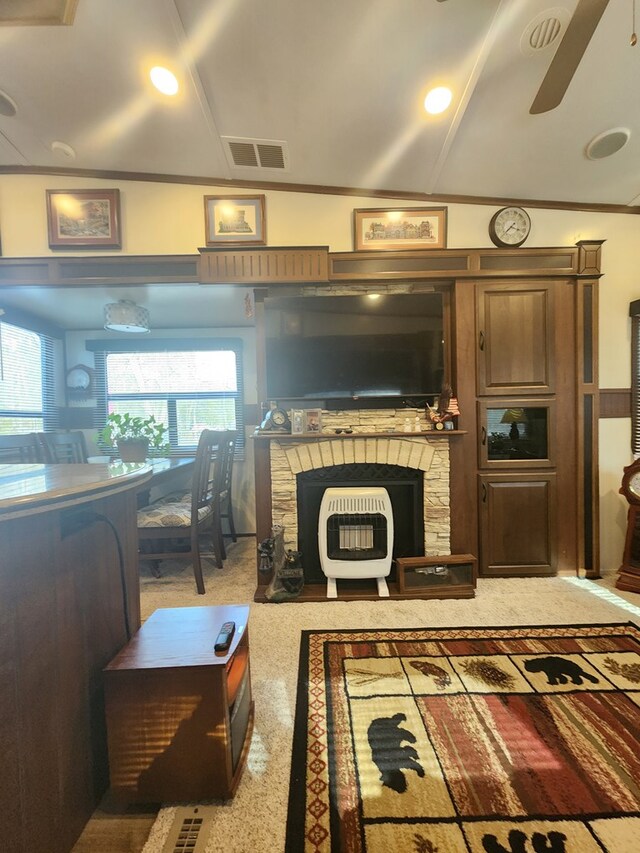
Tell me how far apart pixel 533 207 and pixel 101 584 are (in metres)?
3.36

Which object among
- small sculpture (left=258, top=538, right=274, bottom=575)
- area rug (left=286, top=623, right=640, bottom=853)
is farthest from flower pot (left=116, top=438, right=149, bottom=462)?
area rug (left=286, top=623, right=640, bottom=853)

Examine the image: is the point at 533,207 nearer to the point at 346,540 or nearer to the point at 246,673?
the point at 346,540

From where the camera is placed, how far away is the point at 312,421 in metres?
2.40

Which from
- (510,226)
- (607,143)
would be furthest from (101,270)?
(607,143)

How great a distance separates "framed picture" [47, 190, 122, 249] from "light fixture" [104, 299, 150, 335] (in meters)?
0.50

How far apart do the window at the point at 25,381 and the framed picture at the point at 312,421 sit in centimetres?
280

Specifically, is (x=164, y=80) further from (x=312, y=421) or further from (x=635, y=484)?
(x=635, y=484)

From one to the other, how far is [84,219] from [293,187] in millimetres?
1461

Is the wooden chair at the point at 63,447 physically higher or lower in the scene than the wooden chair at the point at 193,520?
higher

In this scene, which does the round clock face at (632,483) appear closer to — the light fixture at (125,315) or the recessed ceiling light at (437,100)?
the recessed ceiling light at (437,100)

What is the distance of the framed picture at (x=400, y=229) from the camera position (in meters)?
2.40

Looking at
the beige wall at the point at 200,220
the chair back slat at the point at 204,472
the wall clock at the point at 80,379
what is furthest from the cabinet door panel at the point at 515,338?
the wall clock at the point at 80,379

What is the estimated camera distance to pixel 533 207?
8.09ft

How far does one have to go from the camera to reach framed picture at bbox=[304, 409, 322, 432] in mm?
2395
